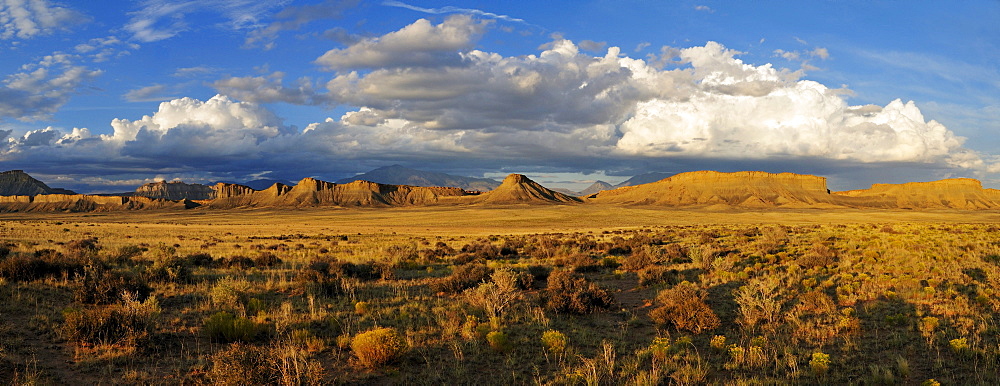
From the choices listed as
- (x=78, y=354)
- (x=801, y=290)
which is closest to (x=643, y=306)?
(x=801, y=290)

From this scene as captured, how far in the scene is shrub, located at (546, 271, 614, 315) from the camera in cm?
1058

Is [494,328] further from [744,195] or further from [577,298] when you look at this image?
[744,195]

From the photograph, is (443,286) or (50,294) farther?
(443,286)

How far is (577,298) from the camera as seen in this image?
10727mm

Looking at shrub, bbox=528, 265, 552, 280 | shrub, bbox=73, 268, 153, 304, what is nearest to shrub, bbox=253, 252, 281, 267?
shrub, bbox=73, 268, 153, 304

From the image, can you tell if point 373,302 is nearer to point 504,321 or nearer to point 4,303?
point 504,321

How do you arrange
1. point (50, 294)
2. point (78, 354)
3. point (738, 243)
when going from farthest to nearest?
point (738, 243)
point (50, 294)
point (78, 354)

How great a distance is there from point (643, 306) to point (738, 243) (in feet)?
63.1

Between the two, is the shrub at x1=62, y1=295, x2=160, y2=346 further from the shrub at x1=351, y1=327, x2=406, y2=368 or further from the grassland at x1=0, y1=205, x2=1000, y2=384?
the shrub at x1=351, y1=327, x2=406, y2=368

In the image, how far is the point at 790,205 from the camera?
16150cm

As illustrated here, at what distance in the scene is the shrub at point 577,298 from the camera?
1058 cm

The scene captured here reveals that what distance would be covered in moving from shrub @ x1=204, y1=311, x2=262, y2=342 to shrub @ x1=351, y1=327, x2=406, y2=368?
230 centimetres

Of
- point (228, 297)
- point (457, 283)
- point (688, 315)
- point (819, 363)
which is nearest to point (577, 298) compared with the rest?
point (688, 315)

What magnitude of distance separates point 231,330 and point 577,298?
6879 millimetres
